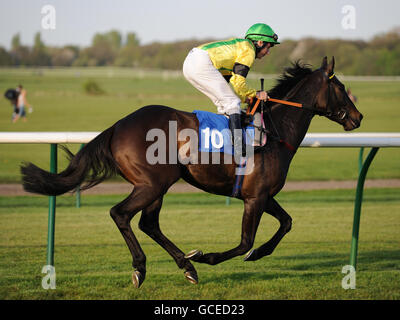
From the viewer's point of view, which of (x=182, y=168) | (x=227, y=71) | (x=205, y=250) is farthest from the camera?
(x=205, y=250)

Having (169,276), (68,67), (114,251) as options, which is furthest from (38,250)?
(68,67)

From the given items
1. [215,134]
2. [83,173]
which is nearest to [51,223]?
[83,173]

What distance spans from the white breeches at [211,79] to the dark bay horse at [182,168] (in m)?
0.27

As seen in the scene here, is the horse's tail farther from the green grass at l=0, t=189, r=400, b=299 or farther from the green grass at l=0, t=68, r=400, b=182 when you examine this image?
the green grass at l=0, t=68, r=400, b=182

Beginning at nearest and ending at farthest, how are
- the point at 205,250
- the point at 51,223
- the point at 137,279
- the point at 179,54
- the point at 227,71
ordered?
the point at 137,279, the point at 227,71, the point at 51,223, the point at 205,250, the point at 179,54

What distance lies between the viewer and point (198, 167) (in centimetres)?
411

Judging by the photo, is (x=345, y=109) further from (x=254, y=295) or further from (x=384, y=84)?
(x=384, y=84)

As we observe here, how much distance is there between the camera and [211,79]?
166 inches

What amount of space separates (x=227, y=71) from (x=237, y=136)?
52 centimetres

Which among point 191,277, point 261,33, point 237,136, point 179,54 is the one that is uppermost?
point 179,54

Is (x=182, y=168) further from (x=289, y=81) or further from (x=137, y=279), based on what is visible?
(x=289, y=81)

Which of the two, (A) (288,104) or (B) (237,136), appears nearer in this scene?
(B) (237,136)

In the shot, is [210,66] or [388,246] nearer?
[210,66]

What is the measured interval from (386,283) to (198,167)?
68.8 inches
